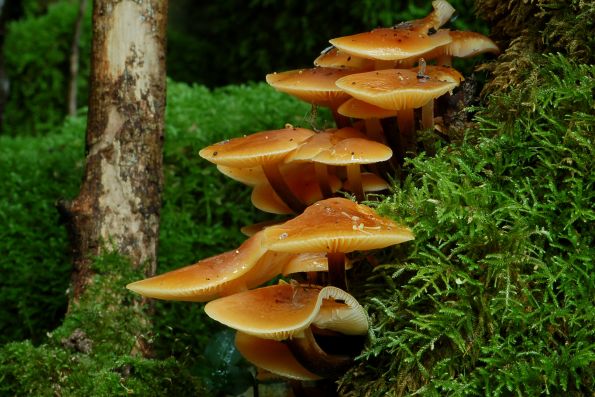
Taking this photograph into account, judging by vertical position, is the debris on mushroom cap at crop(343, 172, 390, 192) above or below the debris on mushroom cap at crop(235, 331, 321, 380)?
above

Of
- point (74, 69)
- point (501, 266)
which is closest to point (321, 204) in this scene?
point (501, 266)

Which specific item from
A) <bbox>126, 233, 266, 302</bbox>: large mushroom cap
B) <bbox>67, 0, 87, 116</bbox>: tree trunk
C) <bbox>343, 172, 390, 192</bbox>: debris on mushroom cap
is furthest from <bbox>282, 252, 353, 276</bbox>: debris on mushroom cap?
<bbox>67, 0, 87, 116</bbox>: tree trunk

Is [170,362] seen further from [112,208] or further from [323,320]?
[323,320]

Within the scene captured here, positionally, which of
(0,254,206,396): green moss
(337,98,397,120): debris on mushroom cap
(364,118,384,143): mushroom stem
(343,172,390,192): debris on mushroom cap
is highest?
(337,98,397,120): debris on mushroom cap

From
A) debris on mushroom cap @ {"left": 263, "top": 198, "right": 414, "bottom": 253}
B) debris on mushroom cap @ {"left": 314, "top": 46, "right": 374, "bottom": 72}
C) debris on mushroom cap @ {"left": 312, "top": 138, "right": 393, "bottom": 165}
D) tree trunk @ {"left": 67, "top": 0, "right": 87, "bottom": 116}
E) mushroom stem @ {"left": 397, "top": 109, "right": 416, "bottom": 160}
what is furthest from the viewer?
tree trunk @ {"left": 67, "top": 0, "right": 87, "bottom": 116}

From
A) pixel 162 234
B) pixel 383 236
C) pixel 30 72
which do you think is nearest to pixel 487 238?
pixel 383 236

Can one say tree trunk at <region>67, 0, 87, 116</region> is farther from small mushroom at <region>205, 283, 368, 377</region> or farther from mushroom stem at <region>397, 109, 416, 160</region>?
small mushroom at <region>205, 283, 368, 377</region>

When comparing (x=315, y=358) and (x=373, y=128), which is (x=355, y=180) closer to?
(x=373, y=128)
